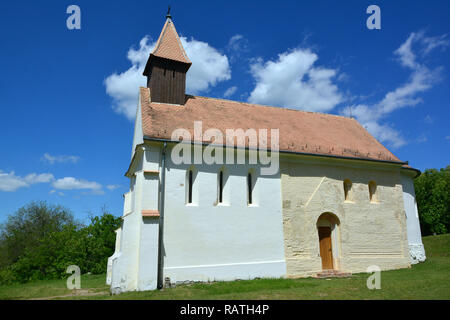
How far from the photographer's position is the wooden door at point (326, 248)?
15.6 metres

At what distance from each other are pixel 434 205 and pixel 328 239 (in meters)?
34.5

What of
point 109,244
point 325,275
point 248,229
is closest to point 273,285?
point 248,229

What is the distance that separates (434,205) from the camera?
41.7 metres

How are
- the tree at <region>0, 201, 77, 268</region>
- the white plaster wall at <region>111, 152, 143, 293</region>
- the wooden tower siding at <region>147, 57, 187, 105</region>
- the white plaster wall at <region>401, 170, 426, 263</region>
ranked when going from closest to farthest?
the white plaster wall at <region>111, 152, 143, 293</region> < the wooden tower siding at <region>147, 57, 187, 105</region> < the white plaster wall at <region>401, 170, 426, 263</region> < the tree at <region>0, 201, 77, 268</region>

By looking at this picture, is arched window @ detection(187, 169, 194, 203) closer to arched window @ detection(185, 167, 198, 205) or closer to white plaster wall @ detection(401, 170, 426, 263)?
arched window @ detection(185, 167, 198, 205)

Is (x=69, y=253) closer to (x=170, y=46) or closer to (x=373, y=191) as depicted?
(x=170, y=46)

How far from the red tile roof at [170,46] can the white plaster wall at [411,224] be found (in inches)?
608

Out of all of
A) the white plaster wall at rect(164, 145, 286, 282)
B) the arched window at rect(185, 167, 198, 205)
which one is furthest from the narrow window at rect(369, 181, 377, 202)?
the arched window at rect(185, 167, 198, 205)

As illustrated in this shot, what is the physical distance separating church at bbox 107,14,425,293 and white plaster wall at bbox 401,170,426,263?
0.10m

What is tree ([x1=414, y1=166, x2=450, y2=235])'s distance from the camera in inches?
1601

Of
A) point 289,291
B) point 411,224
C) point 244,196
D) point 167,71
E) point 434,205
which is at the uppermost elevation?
point 167,71

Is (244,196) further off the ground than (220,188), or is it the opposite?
(220,188)

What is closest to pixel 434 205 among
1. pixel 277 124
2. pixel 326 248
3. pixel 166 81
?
pixel 326 248
